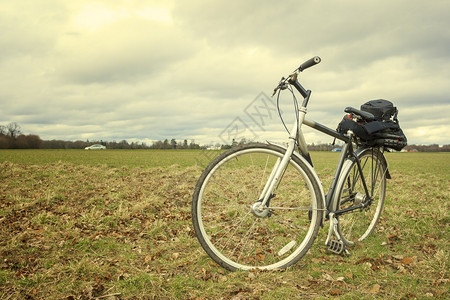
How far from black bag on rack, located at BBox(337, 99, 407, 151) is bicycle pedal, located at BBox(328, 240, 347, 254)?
1463 mm

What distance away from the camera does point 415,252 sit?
12.6 ft

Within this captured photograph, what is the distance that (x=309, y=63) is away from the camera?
10.2ft

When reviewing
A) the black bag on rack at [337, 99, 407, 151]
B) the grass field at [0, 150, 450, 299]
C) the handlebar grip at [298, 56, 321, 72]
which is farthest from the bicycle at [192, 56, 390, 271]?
the grass field at [0, 150, 450, 299]

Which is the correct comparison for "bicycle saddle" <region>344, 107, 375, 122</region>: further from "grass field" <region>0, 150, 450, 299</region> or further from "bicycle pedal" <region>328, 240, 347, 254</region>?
"grass field" <region>0, 150, 450, 299</region>

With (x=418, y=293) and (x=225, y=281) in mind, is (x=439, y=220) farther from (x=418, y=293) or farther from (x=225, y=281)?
(x=225, y=281)

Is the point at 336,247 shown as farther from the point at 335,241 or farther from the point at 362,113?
the point at 362,113

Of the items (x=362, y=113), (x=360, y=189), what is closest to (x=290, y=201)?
(x=360, y=189)

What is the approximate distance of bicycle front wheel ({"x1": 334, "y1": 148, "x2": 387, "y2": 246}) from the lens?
12.0 feet

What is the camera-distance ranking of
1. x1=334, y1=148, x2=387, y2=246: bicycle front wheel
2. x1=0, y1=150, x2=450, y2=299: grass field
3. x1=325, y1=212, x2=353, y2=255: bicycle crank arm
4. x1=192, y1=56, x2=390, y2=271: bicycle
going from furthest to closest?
x1=334, y1=148, x2=387, y2=246: bicycle front wheel → x1=325, y1=212, x2=353, y2=255: bicycle crank arm → x1=192, y1=56, x2=390, y2=271: bicycle → x1=0, y1=150, x2=450, y2=299: grass field

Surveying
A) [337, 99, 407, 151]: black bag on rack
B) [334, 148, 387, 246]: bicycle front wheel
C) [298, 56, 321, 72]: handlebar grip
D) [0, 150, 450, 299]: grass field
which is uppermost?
[298, 56, 321, 72]: handlebar grip

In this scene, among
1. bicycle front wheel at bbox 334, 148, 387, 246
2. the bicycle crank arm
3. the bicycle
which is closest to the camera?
the bicycle

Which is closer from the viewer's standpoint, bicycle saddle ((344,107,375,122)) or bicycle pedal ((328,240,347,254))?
bicycle pedal ((328,240,347,254))

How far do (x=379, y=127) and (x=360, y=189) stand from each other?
1.03 m

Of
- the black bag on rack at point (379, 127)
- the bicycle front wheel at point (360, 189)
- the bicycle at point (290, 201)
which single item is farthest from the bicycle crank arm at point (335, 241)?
Result: the black bag on rack at point (379, 127)
